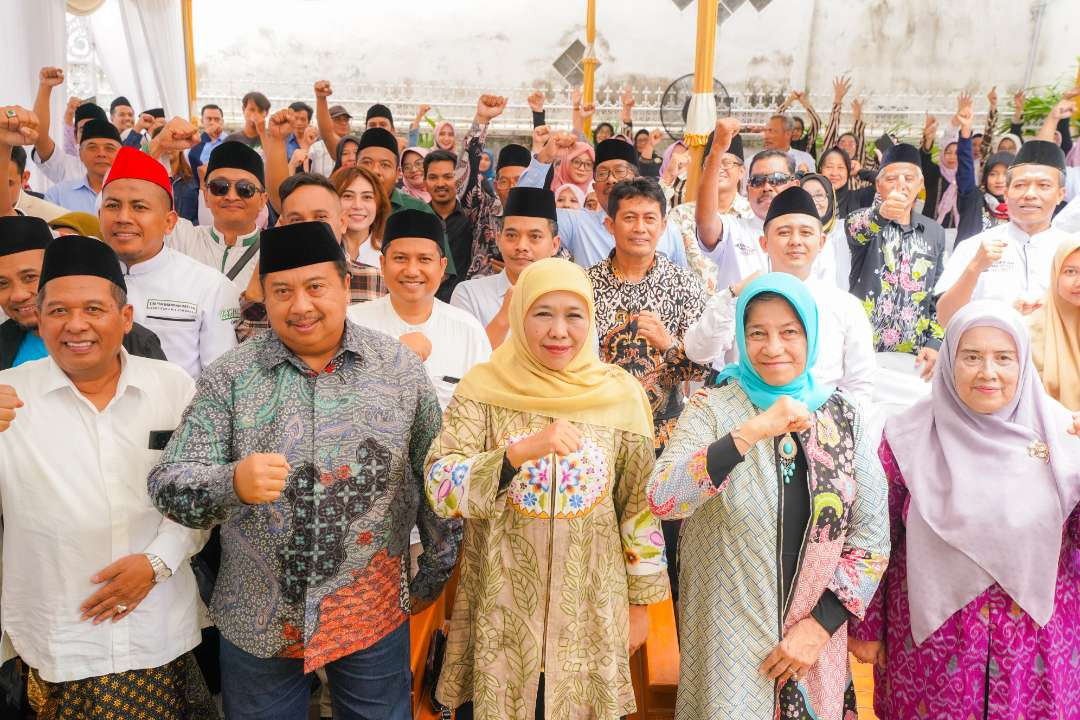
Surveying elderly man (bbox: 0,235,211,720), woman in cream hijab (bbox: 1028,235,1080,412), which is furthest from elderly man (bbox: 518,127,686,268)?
elderly man (bbox: 0,235,211,720)

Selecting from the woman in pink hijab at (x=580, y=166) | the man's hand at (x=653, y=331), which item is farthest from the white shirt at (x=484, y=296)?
the woman in pink hijab at (x=580, y=166)

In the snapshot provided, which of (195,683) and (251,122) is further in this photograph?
(251,122)

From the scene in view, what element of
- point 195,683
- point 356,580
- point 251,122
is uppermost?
point 251,122

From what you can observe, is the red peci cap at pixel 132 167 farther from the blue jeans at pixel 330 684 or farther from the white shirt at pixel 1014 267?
the white shirt at pixel 1014 267

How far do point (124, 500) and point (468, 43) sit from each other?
41.7 ft

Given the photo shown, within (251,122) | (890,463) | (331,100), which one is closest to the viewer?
(890,463)

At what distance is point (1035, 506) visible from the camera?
6.69ft

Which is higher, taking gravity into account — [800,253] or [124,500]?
[800,253]

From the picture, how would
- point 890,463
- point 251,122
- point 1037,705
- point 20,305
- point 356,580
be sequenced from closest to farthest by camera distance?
point 356,580 < point 1037,705 < point 890,463 < point 20,305 < point 251,122

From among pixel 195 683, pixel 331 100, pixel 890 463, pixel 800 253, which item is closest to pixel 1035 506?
pixel 890 463

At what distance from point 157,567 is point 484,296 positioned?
183 cm

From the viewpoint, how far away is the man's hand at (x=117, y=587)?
1.92 m

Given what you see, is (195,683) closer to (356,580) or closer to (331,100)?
(356,580)

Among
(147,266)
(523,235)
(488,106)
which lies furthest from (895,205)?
(147,266)
